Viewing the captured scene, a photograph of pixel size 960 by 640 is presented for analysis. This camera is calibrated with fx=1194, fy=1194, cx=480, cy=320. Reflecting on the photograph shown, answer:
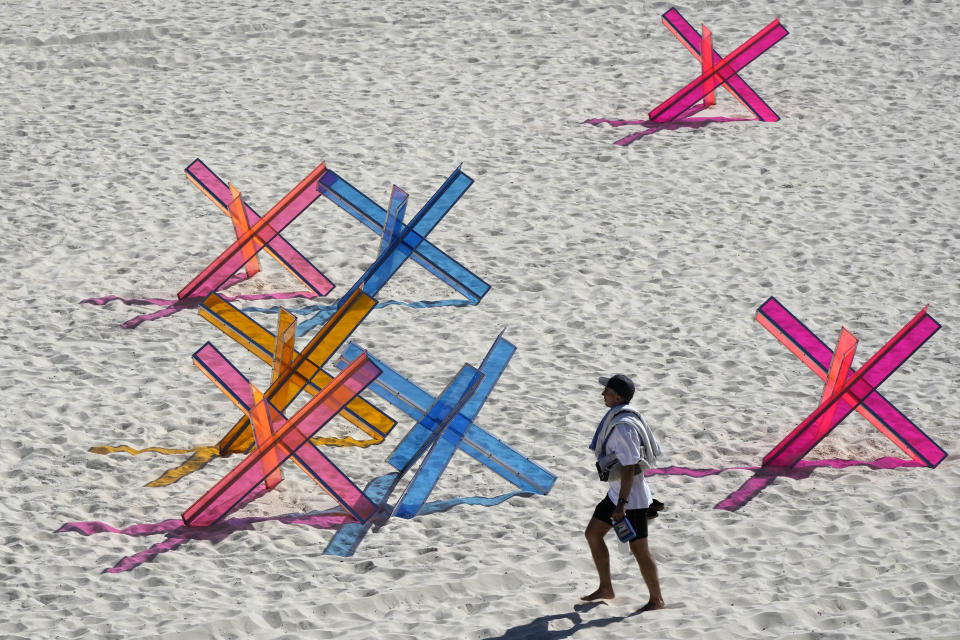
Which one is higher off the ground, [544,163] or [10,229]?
[544,163]

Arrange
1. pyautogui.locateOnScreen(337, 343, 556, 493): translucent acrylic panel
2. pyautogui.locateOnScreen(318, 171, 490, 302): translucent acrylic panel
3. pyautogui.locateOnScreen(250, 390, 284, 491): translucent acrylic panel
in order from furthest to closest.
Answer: pyautogui.locateOnScreen(318, 171, 490, 302): translucent acrylic panel → pyautogui.locateOnScreen(337, 343, 556, 493): translucent acrylic panel → pyautogui.locateOnScreen(250, 390, 284, 491): translucent acrylic panel

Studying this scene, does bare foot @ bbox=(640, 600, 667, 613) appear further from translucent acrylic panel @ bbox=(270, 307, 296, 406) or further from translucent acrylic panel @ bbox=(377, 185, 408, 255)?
translucent acrylic panel @ bbox=(377, 185, 408, 255)

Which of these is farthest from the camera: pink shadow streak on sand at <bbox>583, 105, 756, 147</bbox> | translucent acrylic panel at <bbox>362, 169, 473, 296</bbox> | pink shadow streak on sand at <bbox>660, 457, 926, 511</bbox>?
pink shadow streak on sand at <bbox>583, 105, 756, 147</bbox>

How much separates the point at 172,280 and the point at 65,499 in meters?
3.57

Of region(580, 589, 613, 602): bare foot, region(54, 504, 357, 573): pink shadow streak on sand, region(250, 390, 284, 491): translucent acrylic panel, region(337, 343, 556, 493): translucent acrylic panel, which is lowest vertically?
region(54, 504, 357, 573): pink shadow streak on sand

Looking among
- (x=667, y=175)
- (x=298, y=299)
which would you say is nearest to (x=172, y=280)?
(x=298, y=299)

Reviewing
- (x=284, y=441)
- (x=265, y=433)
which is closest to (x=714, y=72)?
(x=265, y=433)

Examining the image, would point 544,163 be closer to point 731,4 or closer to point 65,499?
point 731,4

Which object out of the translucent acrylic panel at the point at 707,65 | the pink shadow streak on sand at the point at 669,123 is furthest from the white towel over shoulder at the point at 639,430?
the translucent acrylic panel at the point at 707,65

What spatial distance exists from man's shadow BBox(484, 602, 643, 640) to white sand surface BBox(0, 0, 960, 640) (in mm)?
25

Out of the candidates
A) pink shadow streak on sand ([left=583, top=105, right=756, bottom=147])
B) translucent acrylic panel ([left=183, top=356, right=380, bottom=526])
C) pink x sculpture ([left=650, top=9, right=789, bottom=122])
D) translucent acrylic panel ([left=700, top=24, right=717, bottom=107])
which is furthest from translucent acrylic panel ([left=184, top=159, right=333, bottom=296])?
translucent acrylic panel ([left=700, top=24, right=717, bottom=107])

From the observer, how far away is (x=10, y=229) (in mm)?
11414

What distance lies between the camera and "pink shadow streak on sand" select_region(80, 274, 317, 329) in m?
9.97

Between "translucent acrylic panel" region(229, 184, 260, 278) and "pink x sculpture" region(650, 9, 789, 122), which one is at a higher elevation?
"pink x sculpture" region(650, 9, 789, 122)
